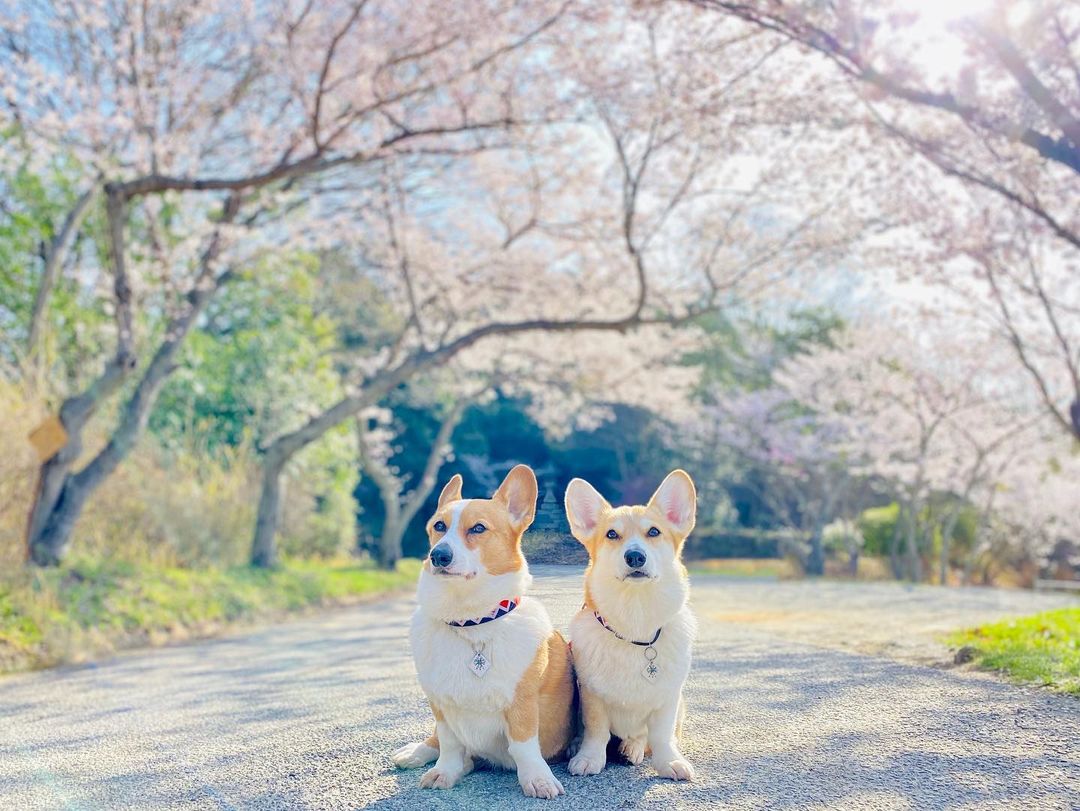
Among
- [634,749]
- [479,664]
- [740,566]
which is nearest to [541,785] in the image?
[479,664]

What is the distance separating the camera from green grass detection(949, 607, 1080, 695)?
4.86m

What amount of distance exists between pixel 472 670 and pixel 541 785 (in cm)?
38

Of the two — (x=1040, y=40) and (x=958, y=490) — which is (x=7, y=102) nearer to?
(x=1040, y=40)

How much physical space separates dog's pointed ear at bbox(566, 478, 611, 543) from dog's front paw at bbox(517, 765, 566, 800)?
75 cm

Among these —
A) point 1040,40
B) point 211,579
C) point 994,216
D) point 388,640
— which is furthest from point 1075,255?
point 211,579

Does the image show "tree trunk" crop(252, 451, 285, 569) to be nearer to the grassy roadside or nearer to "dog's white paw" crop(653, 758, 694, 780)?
the grassy roadside

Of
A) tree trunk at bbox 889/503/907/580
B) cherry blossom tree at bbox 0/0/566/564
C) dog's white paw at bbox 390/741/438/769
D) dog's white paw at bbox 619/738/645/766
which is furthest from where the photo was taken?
tree trunk at bbox 889/503/907/580

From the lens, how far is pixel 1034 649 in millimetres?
5629

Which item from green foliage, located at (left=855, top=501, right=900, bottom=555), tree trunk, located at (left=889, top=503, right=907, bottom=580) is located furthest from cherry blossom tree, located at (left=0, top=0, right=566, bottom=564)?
green foliage, located at (left=855, top=501, right=900, bottom=555)

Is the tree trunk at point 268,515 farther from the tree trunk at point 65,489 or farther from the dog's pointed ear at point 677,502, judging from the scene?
the dog's pointed ear at point 677,502

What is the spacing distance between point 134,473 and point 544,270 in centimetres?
705

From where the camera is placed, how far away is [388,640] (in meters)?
7.37

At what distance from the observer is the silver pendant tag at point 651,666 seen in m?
2.89

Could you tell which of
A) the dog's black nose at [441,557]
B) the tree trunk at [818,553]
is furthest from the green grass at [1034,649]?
the tree trunk at [818,553]
